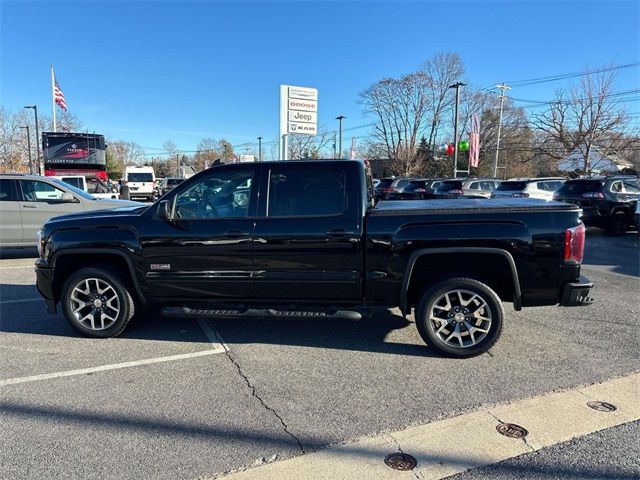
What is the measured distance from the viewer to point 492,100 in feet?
189

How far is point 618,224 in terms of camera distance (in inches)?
506

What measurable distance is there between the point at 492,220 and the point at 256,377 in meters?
2.51

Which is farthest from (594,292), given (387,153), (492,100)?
(492,100)

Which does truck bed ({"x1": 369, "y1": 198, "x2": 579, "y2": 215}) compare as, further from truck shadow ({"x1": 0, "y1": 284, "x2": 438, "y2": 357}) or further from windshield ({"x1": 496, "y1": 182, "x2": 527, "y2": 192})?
windshield ({"x1": 496, "y1": 182, "x2": 527, "y2": 192})

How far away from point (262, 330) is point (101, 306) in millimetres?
1729

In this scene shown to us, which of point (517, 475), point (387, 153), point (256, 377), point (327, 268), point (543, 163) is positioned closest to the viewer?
point (517, 475)

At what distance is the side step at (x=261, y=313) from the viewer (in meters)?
4.30

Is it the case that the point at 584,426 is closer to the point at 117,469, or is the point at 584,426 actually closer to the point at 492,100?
the point at 117,469

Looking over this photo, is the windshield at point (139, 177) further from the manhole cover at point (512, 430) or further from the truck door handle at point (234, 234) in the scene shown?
the manhole cover at point (512, 430)

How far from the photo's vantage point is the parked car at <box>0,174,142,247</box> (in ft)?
30.7

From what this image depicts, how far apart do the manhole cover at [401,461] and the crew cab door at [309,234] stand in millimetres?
1824

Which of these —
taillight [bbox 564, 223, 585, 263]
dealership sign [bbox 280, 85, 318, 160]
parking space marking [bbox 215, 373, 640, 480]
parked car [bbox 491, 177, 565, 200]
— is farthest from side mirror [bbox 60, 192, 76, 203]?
parked car [bbox 491, 177, 565, 200]

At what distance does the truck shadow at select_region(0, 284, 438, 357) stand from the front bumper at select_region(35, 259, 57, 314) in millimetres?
389

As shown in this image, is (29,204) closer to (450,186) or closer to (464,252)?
(464,252)
